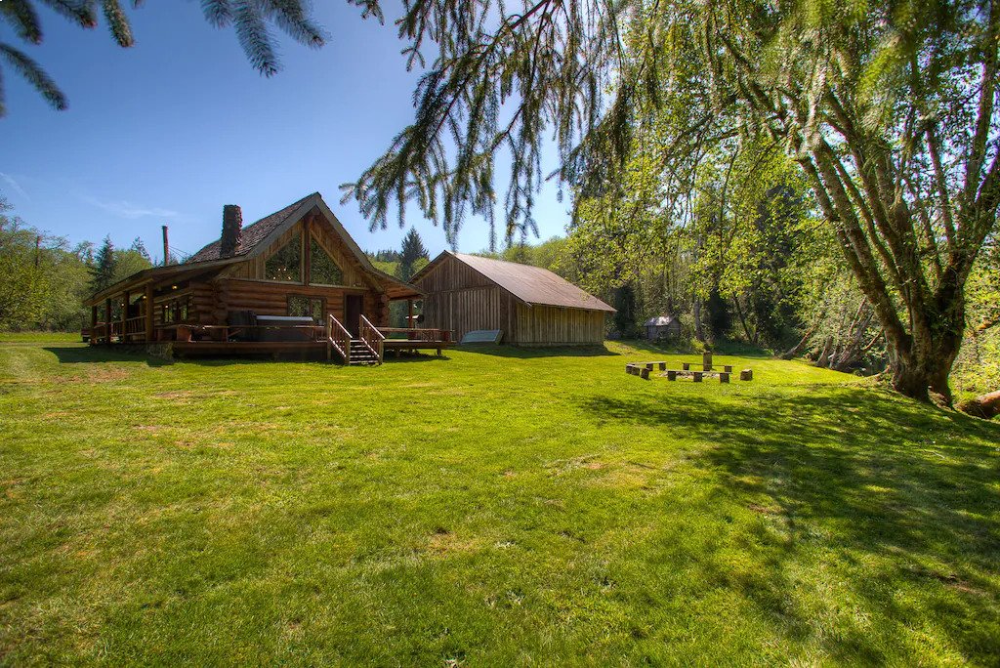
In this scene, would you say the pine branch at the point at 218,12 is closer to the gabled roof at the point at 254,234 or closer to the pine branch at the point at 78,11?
the pine branch at the point at 78,11

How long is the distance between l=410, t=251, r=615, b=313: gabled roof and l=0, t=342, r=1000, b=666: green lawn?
19252 millimetres

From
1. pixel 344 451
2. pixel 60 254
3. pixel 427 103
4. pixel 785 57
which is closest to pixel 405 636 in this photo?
pixel 344 451

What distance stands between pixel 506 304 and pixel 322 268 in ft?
35.8

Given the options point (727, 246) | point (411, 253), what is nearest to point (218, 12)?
point (727, 246)

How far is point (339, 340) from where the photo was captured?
16.1 meters

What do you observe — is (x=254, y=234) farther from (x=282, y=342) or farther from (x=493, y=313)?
(x=493, y=313)

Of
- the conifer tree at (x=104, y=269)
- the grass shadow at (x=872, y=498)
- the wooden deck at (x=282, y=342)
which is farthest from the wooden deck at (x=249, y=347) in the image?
the conifer tree at (x=104, y=269)

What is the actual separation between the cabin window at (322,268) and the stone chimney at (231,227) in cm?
288

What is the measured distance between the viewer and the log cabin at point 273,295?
48.5 ft

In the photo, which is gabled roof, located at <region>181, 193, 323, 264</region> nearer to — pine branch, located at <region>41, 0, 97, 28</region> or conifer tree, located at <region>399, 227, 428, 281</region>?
pine branch, located at <region>41, 0, 97, 28</region>

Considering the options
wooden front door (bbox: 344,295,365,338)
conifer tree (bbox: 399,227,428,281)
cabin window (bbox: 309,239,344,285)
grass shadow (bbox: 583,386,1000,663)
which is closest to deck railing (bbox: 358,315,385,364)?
wooden front door (bbox: 344,295,365,338)

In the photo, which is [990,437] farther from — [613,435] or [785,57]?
[785,57]

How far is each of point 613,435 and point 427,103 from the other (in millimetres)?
4895

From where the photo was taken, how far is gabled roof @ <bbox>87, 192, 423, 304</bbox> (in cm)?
1408
